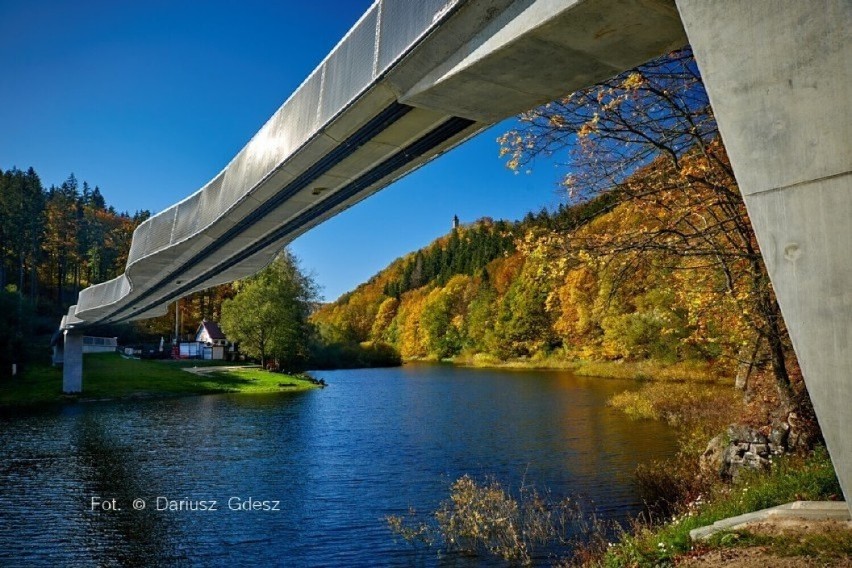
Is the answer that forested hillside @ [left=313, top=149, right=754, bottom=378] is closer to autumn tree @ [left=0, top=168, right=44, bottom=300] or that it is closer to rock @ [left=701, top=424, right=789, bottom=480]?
rock @ [left=701, top=424, right=789, bottom=480]

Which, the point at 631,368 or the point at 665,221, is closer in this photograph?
the point at 665,221

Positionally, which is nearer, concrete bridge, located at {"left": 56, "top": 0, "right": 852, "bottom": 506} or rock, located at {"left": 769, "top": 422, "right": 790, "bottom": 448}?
concrete bridge, located at {"left": 56, "top": 0, "right": 852, "bottom": 506}

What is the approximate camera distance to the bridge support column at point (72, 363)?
123ft

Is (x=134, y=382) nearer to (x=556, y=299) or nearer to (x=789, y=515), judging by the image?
(x=556, y=299)

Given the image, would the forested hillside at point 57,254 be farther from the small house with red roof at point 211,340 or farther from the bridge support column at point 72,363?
the bridge support column at point 72,363

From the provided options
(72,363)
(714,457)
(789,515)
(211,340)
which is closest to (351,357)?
(211,340)

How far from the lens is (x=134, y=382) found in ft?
140

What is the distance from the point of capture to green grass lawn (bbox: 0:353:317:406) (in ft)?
122

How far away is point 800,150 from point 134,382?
46845 millimetres

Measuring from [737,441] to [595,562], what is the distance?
18.4 ft

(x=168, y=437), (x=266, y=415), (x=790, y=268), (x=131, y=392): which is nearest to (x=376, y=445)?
(x=168, y=437)

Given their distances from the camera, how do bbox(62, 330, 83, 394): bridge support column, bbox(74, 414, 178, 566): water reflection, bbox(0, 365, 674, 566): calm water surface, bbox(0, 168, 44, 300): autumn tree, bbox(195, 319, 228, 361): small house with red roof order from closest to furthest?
bbox(74, 414, 178, 566): water reflection
bbox(0, 365, 674, 566): calm water surface
bbox(62, 330, 83, 394): bridge support column
bbox(195, 319, 228, 361): small house with red roof
bbox(0, 168, 44, 300): autumn tree

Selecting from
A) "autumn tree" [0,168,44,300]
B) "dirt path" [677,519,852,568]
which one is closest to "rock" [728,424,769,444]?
"dirt path" [677,519,852,568]

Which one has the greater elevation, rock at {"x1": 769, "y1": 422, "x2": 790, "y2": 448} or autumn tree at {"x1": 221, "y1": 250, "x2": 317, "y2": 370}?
autumn tree at {"x1": 221, "y1": 250, "x2": 317, "y2": 370}
